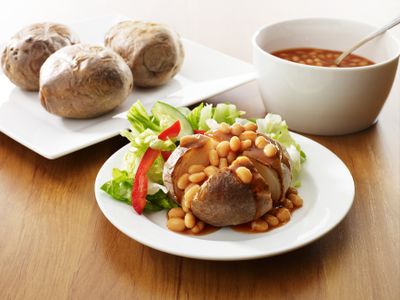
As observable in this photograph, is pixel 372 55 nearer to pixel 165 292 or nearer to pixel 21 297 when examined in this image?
pixel 165 292

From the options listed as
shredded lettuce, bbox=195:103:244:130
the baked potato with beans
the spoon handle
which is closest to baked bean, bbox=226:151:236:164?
the baked potato with beans

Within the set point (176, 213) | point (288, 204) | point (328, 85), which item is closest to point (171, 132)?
point (176, 213)

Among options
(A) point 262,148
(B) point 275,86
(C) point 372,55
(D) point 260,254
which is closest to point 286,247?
(D) point 260,254

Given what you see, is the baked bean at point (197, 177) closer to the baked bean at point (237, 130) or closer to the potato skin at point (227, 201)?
the potato skin at point (227, 201)

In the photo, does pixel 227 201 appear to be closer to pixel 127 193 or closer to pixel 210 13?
pixel 127 193

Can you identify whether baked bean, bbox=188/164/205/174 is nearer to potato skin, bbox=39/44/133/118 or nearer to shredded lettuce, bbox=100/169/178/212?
shredded lettuce, bbox=100/169/178/212

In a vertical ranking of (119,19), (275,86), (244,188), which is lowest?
(119,19)
